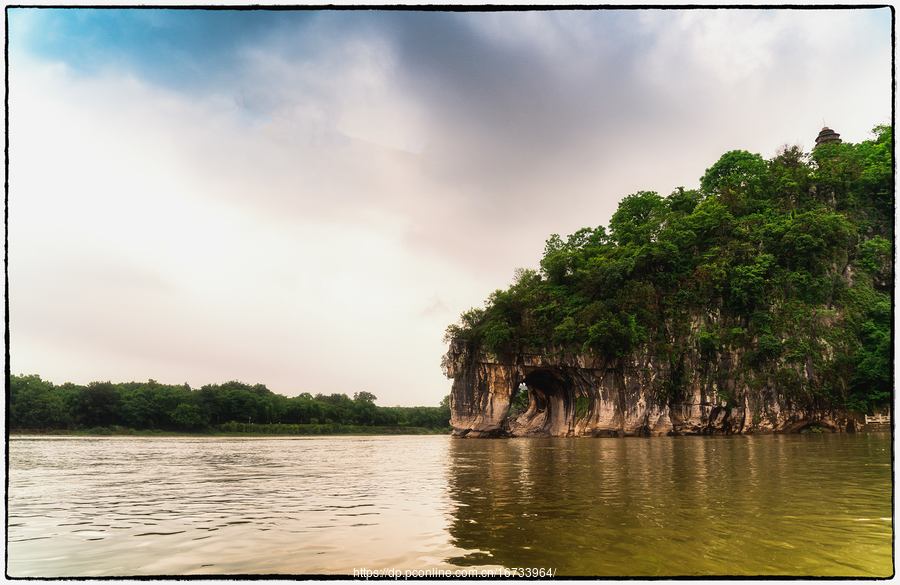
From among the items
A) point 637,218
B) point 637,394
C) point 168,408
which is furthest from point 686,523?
point 168,408

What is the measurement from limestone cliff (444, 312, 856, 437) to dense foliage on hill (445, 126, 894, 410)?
747mm

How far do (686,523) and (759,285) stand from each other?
110ft

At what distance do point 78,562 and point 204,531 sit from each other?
1.16 metres

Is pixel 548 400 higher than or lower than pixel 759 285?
lower

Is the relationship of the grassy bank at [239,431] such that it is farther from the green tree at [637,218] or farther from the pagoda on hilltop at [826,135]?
the pagoda on hilltop at [826,135]

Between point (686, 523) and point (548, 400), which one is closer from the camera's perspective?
point (686, 523)

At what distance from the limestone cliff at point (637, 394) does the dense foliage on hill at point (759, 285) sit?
0.75 metres

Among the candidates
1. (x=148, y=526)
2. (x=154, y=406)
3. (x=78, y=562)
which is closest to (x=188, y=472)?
(x=148, y=526)

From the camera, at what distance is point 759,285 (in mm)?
32156

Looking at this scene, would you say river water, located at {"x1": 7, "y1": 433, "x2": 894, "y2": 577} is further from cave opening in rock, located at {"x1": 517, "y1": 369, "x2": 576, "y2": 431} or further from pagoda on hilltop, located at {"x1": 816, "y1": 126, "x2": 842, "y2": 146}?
pagoda on hilltop, located at {"x1": 816, "y1": 126, "x2": 842, "y2": 146}

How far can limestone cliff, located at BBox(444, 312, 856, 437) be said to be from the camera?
30.3 m

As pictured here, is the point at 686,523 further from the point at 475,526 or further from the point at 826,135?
the point at 826,135

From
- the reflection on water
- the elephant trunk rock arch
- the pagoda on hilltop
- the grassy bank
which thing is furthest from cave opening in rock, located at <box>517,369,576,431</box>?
the pagoda on hilltop

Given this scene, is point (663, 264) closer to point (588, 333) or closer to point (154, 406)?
point (588, 333)
